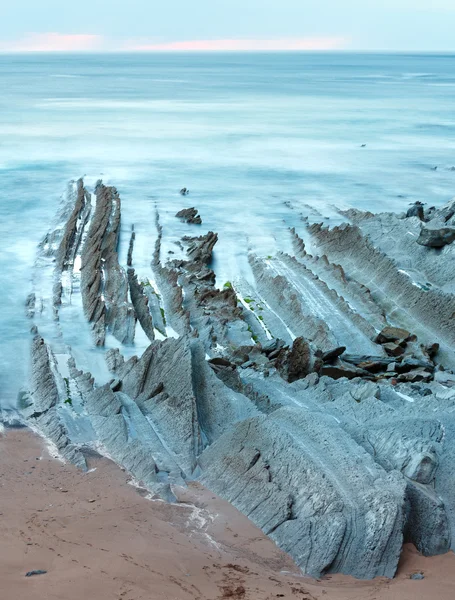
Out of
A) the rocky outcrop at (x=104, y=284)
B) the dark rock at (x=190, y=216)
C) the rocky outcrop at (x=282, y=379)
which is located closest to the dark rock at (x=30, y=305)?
the rocky outcrop at (x=282, y=379)

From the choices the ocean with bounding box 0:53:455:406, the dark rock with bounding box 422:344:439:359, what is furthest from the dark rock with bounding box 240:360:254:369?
the ocean with bounding box 0:53:455:406

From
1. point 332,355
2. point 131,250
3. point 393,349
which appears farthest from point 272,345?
point 131,250

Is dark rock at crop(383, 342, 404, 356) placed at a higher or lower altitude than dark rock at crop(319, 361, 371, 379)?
lower

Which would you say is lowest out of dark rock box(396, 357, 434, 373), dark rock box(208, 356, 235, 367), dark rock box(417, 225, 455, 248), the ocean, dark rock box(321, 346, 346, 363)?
the ocean

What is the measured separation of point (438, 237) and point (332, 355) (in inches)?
271

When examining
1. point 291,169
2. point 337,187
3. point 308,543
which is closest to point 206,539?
point 308,543

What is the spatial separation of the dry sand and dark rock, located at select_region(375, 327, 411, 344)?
7431mm

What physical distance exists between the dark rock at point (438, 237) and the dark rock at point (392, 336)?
14.9 feet

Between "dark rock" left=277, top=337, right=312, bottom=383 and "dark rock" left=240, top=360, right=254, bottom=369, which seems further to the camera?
"dark rock" left=240, top=360, right=254, bottom=369

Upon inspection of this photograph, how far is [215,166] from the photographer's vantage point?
40.8 meters

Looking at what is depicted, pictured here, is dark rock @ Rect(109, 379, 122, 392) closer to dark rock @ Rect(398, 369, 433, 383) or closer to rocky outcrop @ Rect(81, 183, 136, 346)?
rocky outcrop @ Rect(81, 183, 136, 346)

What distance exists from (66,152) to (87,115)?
25087 mm

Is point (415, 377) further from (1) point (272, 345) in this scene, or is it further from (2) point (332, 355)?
(1) point (272, 345)

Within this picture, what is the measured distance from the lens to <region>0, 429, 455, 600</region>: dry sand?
7758 millimetres
